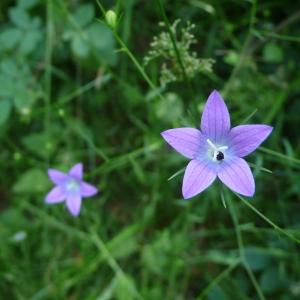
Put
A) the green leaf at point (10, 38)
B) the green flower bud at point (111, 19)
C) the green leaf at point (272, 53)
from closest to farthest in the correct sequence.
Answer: the green flower bud at point (111, 19)
the green leaf at point (10, 38)
the green leaf at point (272, 53)

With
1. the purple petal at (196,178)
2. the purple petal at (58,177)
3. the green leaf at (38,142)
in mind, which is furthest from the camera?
the green leaf at (38,142)

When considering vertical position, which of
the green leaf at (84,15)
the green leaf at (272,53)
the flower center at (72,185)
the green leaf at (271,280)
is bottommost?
the green leaf at (271,280)

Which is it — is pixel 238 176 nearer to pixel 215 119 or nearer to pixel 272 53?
pixel 215 119

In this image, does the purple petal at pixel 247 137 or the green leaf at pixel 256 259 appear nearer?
the purple petal at pixel 247 137

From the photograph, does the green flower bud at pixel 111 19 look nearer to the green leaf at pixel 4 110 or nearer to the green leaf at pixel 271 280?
the green leaf at pixel 4 110

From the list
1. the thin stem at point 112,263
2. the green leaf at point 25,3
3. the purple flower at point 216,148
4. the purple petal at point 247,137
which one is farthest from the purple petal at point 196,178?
the green leaf at point 25,3

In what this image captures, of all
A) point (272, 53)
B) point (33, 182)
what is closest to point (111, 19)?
point (272, 53)

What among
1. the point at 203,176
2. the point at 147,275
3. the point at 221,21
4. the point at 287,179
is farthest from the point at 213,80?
the point at 203,176

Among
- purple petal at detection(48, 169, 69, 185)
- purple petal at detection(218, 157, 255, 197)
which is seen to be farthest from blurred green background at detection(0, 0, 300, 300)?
purple petal at detection(218, 157, 255, 197)
